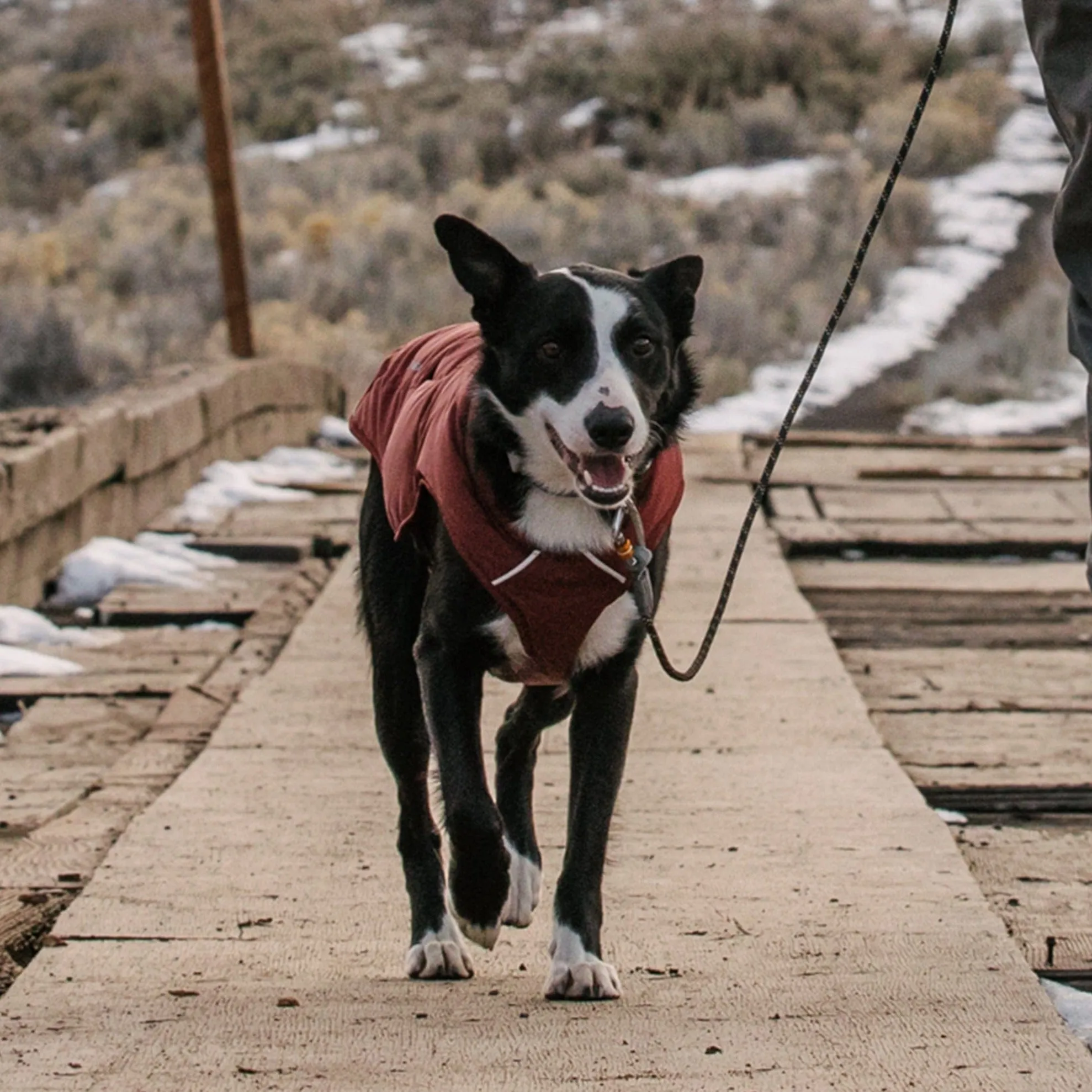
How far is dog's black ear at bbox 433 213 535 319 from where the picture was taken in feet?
15.3

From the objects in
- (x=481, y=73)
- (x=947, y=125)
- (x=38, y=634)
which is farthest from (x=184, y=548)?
(x=481, y=73)

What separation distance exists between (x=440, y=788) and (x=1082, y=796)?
250 centimetres

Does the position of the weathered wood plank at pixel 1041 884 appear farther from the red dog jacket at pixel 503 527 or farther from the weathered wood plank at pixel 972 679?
the weathered wood plank at pixel 972 679

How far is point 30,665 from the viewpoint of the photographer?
7.96m

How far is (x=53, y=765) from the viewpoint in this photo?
6727mm

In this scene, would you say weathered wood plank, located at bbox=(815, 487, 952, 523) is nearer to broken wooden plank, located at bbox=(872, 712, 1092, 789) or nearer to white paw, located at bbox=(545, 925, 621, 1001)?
broken wooden plank, located at bbox=(872, 712, 1092, 789)

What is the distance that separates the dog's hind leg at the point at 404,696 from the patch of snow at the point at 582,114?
3016 centimetres

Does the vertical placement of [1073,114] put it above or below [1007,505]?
above

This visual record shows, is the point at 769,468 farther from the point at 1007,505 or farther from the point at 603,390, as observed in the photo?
the point at 1007,505

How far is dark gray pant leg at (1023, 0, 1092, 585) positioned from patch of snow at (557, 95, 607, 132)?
101 ft

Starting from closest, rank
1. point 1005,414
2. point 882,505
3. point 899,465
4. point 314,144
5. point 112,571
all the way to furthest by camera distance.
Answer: point 112,571
point 882,505
point 899,465
point 1005,414
point 314,144

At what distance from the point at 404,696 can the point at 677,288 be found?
1.12 m

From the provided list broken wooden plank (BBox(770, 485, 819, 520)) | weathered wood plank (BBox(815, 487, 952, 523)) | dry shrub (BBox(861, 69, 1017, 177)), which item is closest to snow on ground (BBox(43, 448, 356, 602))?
broken wooden plank (BBox(770, 485, 819, 520))

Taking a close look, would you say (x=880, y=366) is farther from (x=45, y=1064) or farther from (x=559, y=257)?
(x=45, y=1064)
